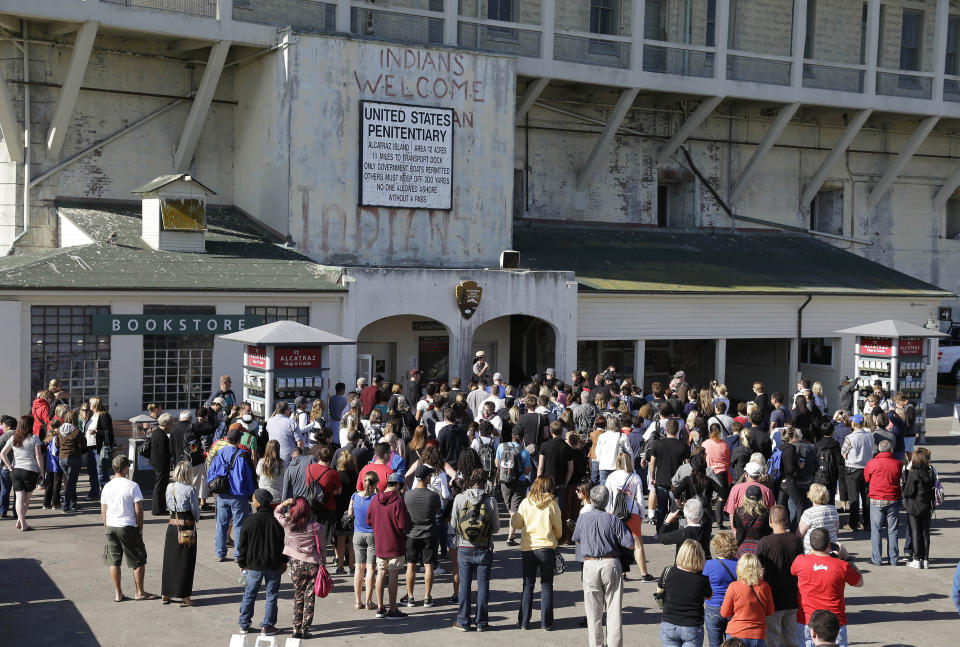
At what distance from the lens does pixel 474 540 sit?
1105 centimetres

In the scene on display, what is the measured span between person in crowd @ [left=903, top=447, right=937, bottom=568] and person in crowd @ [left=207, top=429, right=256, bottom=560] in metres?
7.83

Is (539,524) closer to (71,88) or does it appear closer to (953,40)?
(71,88)

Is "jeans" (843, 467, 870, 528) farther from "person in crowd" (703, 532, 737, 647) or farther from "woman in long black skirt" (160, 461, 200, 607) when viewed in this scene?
"woman in long black skirt" (160, 461, 200, 607)

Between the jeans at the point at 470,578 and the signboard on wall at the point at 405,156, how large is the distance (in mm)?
14763

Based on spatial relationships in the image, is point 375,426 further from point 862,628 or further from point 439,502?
point 862,628

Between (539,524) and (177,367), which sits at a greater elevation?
(177,367)

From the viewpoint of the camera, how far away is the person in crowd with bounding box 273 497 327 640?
10820mm

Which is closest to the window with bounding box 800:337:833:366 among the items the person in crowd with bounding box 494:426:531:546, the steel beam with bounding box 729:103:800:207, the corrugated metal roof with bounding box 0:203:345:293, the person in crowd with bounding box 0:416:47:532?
the steel beam with bounding box 729:103:800:207

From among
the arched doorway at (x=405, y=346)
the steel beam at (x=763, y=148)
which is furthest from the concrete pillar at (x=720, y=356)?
the arched doorway at (x=405, y=346)

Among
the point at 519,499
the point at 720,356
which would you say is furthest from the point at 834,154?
the point at 519,499

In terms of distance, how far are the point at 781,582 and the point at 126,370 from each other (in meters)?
14.6

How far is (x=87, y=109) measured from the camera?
81.9 ft

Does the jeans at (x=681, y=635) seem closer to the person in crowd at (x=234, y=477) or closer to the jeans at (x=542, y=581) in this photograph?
the jeans at (x=542, y=581)

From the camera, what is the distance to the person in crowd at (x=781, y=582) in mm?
9609
